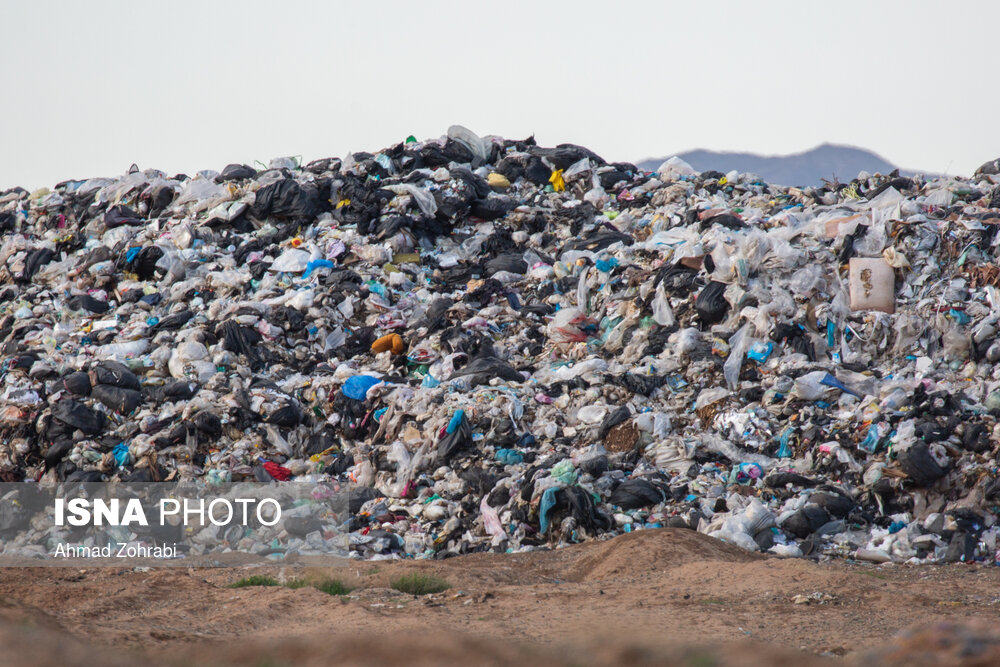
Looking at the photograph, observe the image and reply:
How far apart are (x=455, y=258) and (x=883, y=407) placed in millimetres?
4500

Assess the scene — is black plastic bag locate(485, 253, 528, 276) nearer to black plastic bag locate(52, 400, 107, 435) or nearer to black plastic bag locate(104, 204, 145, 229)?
black plastic bag locate(52, 400, 107, 435)

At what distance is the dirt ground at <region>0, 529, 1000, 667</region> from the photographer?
218 centimetres

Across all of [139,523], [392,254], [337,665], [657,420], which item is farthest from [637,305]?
[337,665]

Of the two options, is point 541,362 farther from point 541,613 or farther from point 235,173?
point 235,173

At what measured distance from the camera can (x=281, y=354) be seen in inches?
268

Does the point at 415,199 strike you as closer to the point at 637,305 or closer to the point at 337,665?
the point at 637,305

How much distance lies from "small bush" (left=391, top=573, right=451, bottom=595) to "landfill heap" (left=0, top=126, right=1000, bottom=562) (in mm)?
1064

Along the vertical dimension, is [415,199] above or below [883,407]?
above

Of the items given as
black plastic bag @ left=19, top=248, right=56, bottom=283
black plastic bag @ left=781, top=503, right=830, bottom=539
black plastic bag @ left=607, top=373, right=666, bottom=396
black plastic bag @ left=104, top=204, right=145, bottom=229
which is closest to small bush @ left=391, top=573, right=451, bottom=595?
black plastic bag @ left=781, top=503, right=830, bottom=539

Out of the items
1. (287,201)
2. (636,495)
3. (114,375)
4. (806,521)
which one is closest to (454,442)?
(636,495)

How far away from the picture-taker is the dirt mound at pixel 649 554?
173 inches

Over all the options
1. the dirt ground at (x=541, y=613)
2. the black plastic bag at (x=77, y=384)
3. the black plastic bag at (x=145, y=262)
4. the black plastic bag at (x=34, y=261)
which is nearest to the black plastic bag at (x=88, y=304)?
the black plastic bag at (x=145, y=262)

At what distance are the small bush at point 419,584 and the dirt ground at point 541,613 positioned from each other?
74mm

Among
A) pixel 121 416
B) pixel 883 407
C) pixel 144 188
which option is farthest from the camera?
pixel 144 188
